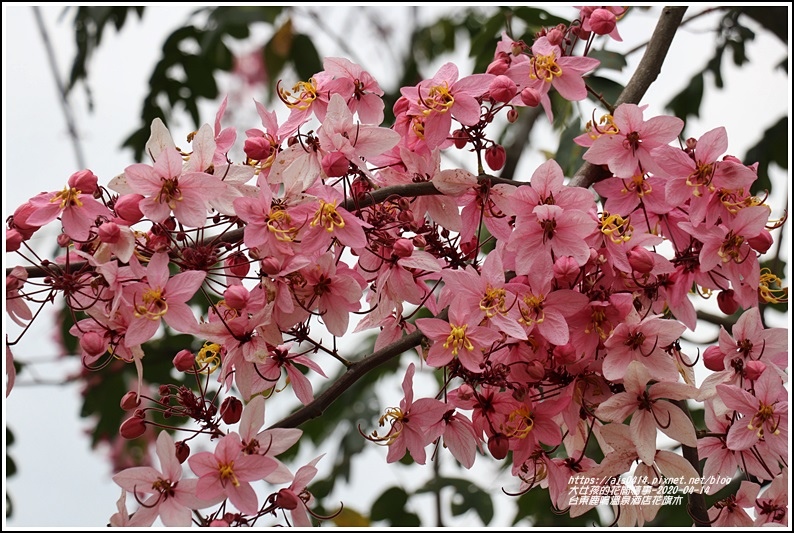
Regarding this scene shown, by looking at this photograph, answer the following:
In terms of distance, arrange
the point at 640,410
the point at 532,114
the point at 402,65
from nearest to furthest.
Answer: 1. the point at 640,410
2. the point at 532,114
3. the point at 402,65

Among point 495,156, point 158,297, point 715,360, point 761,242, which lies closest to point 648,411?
point 715,360

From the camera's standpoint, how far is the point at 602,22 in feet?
3.90

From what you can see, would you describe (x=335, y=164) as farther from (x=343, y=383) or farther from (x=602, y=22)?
(x=602, y=22)

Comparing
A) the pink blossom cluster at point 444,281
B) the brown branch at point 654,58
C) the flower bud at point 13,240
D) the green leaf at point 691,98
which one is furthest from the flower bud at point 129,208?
the green leaf at point 691,98

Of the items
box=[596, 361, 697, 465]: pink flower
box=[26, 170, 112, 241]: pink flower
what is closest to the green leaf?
Answer: box=[596, 361, 697, 465]: pink flower

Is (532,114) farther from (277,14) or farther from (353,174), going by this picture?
(353,174)

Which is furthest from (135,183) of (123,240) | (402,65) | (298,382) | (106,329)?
(402,65)

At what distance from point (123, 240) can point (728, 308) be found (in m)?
0.75

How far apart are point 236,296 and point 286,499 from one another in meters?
0.23

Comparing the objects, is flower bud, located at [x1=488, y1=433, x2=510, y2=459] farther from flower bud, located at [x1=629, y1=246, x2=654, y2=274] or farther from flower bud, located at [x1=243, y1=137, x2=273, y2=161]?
flower bud, located at [x1=243, y1=137, x2=273, y2=161]

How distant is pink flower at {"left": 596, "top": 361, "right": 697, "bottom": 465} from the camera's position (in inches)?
38.9

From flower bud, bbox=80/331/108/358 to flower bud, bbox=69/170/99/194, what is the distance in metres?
0.16

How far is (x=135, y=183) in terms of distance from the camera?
93cm

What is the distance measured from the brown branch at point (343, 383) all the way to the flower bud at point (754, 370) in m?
0.39
